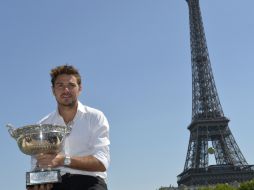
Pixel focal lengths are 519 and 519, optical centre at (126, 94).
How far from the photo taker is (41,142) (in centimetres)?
556

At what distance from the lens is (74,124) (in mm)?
6164

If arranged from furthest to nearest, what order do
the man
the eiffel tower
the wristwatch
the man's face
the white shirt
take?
the eiffel tower
the man's face
the white shirt
the man
the wristwatch

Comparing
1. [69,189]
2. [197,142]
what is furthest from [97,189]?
[197,142]

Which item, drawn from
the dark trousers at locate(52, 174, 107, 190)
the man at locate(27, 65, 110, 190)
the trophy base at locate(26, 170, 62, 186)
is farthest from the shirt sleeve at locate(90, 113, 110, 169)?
the trophy base at locate(26, 170, 62, 186)

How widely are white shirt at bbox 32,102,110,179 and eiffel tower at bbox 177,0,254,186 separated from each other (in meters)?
82.6

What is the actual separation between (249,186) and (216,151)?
2654cm

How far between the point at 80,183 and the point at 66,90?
1105 millimetres

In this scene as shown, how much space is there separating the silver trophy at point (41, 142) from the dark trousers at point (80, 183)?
53 centimetres

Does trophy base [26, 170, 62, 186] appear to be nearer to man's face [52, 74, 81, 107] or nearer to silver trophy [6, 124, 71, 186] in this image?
silver trophy [6, 124, 71, 186]

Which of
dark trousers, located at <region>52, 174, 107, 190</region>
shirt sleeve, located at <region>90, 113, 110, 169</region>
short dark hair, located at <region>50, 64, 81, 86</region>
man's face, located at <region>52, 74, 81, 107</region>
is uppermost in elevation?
short dark hair, located at <region>50, 64, 81, 86</region>

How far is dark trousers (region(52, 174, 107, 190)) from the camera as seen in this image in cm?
602

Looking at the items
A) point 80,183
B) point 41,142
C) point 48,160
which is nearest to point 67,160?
point 48,160

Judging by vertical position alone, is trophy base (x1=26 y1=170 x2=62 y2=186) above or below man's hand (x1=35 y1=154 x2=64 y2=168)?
below

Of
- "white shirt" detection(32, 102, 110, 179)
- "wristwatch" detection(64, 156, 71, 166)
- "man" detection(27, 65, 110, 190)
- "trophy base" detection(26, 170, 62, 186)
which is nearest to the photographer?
"trophy base" detection(26, 170, 62, 186)
